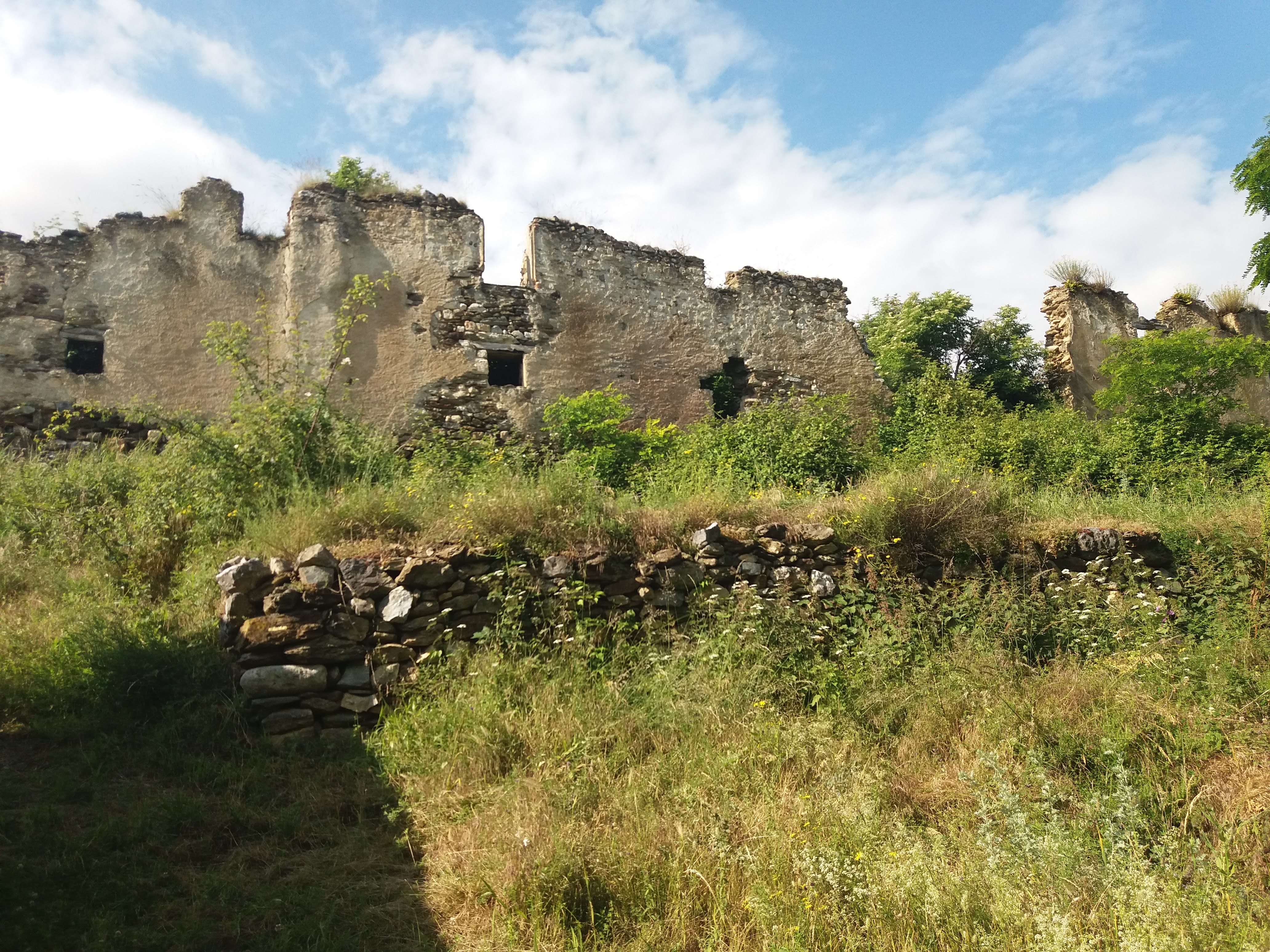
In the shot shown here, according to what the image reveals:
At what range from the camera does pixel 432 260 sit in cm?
1202

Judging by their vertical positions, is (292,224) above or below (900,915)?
above

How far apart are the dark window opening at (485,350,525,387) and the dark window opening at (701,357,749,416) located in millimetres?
2907

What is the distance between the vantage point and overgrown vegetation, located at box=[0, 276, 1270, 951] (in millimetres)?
3736

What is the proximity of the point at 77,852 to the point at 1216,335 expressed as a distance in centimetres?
2129

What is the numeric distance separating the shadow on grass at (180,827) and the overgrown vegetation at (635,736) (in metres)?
0.02

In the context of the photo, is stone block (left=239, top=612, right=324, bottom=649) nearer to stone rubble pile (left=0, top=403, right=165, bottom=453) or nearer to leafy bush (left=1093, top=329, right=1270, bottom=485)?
stone rubble pile (left=0, top=403, right=165, bottom=453)

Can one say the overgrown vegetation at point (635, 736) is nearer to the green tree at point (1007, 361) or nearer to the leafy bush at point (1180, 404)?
the leafy bush at point (1180, 404)

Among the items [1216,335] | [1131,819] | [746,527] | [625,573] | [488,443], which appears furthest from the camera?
[1216,335]

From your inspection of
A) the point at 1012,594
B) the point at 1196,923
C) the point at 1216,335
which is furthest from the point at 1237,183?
the point at 1196,923

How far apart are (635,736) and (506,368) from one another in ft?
26.9

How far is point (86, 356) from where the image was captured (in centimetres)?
1098

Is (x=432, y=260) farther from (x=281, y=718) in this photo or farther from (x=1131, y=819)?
(x=1131, y=819)

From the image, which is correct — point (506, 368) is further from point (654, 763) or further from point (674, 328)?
point (654, 763)

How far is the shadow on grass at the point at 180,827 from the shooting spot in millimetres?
3697
